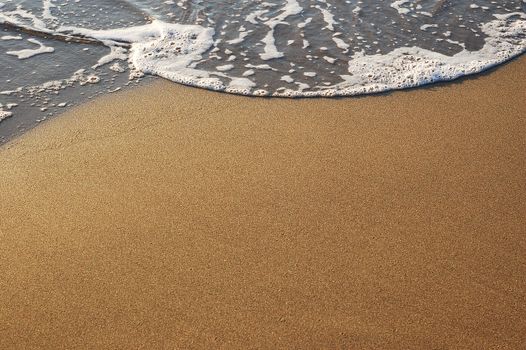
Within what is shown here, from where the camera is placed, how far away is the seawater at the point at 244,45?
441cm

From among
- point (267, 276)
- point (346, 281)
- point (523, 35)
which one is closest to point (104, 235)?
point (267, 276)

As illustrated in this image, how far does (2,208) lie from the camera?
311 cm

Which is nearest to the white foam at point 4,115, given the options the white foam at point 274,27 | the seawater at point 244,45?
the seawater at point 244,45

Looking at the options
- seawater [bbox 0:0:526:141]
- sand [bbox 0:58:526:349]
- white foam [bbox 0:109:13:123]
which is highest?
seawater [bbox 0:0:526:141]

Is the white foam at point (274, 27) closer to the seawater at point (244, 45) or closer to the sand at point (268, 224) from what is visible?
the seawater at point (244, 45)

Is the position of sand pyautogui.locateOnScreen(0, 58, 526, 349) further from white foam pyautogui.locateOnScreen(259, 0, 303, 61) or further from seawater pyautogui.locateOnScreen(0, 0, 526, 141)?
white foam pyautogui.locateOnScreen(259, 0, 303, 61)

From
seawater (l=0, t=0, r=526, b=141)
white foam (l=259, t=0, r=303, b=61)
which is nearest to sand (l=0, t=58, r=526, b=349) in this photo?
seawater (l=0, t=0, r=526, b=141)

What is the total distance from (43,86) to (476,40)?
4.43 metres

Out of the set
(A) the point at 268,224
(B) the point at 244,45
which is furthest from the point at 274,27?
(A) the point at 268,224

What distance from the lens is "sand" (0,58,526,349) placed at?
244 centimetres

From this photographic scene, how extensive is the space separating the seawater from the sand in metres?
0.36

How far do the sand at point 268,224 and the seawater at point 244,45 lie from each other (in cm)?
36

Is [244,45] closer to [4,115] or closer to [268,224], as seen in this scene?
[4,115]

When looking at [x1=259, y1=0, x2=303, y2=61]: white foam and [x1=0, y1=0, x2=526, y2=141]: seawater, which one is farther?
[x1=259, y1=0, x2=303, y2=61]: white foam
